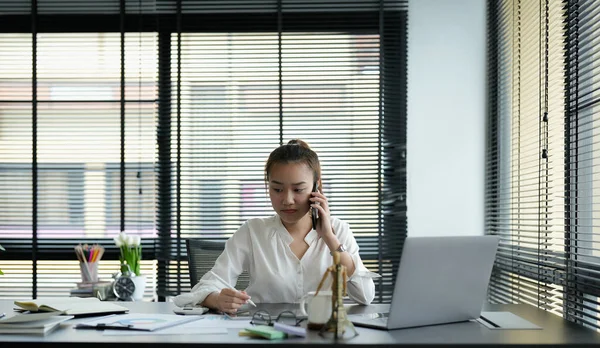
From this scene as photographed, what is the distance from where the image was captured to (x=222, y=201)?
400 centimetres

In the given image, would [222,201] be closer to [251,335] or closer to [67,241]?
[67,241]

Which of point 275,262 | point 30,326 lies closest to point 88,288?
point 275,262

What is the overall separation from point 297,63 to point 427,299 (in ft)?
7.80

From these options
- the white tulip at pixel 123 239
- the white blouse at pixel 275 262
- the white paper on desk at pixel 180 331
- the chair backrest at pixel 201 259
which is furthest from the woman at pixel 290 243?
the white tulip at pixel 123 239

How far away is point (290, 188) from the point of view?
8.29ft

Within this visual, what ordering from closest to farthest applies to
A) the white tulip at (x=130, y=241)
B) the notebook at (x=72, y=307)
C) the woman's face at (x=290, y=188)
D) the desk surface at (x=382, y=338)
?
1. the desk surface at (x=382, y=338)
2. the notebook at (x=72, y=307)
3. the woman's face at (x=290, y=188)
4. the white tulip at (x=130, y=241)

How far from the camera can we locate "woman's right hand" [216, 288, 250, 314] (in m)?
2.12

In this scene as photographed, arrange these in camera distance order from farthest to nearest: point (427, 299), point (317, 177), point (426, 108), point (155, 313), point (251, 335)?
1. point (426, 108)
2. point (317, 177)
3. point (155, 313)
4. point (427, 299)
5. point (251, 335)

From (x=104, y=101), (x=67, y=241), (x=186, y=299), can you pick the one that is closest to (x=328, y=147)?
(x=104, y=101)

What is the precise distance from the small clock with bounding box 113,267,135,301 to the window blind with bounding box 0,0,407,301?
346 millimetres

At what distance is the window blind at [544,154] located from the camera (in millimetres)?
2625

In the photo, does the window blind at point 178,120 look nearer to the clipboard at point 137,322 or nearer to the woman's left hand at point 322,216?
the woman's left hand at point 322,216

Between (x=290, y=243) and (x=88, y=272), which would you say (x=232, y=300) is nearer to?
(x=290, y=243)

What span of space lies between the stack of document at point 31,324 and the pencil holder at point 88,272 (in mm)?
1865
